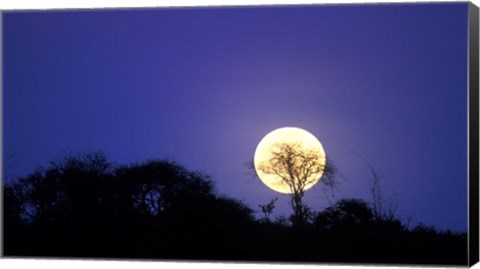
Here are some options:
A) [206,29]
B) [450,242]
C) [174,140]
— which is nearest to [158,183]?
[174,140]

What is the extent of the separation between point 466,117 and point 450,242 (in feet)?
3.78

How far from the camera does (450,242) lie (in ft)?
41.5

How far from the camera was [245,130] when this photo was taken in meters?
12.8

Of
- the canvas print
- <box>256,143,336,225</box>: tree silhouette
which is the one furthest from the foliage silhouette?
<box>256,143,336,225</box>: tree silhouette

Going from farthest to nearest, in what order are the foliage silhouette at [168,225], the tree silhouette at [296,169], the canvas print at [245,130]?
the tree silhouette at [296,169] < the foliage silhouette at [168,225] < the canvas print at [245,130]

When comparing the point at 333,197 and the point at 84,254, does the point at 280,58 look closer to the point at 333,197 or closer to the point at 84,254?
the point at 333,197

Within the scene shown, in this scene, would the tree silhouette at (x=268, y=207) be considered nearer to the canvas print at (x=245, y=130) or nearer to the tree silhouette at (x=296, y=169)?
the canvas print at (x=245, y=130)

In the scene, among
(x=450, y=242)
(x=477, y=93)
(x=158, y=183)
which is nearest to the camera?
(x=477, y=93)

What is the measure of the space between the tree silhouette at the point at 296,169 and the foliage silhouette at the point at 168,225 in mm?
166

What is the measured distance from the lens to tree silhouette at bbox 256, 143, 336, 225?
13.0 m

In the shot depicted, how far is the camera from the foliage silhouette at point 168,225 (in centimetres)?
1286

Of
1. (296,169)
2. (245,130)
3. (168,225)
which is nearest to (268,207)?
(296,169)

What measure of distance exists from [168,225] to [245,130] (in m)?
1.14

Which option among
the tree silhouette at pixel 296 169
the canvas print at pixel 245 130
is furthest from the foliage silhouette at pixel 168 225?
the tree silhouette at pixel 296 169
